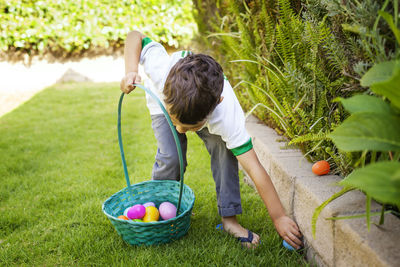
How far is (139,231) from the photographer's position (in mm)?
1566

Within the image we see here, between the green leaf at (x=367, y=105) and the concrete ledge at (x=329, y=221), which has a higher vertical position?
the green leaf at (x=367, y=105)

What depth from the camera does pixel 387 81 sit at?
2.55 ft

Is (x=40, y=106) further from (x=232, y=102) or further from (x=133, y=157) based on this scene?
(x=232, y=102)

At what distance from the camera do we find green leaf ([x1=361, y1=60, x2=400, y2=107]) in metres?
0.78

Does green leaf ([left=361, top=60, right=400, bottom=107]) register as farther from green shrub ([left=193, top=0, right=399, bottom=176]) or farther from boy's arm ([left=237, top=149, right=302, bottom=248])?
boy's arm ([left=237, top=149, right=302, bottom=248])

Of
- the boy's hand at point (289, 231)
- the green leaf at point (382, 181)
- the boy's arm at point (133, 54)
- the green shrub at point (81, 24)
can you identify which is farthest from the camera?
the green shrub at point (81, 24)

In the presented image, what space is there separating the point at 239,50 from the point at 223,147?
0.98 metres

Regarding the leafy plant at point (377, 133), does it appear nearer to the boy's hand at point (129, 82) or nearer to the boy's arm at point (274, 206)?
the boy's arm at point (274, 206)

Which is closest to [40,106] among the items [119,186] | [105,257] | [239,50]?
[119,186]

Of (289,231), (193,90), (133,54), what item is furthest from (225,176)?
(133,54)

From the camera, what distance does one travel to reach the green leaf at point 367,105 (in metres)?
0.91

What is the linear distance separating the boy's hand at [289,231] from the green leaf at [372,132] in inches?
29.6

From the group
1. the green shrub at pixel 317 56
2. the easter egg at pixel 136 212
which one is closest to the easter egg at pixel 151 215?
the easter egg at pixel 136 212

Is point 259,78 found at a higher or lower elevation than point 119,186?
higher
